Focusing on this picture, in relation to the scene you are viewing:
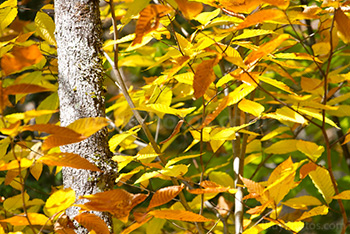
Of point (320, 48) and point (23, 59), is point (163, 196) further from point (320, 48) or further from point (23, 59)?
point (320, 48)

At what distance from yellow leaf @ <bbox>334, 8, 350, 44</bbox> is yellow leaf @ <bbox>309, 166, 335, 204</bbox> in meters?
0.35

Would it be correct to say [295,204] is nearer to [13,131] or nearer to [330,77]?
[330,77]

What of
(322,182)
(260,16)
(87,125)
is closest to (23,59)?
(87,125)

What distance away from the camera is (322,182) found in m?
0.91

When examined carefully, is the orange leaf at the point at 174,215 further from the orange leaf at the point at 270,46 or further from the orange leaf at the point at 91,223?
the orange leaf at the point at 270,46

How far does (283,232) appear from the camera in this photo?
1.65 m

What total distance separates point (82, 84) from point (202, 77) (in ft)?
0.90

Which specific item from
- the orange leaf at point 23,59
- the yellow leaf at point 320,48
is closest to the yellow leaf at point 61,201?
the orange leaf at point 23,59

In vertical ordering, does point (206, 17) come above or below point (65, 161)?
above

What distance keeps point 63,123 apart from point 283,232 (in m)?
1.18

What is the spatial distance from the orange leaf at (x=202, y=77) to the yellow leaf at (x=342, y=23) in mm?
217

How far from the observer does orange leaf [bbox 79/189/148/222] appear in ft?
2.19

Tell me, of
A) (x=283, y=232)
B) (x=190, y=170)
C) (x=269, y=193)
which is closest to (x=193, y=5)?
(x=269, y=193)

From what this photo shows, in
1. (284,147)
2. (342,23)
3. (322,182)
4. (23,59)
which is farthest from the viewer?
(284,147)
